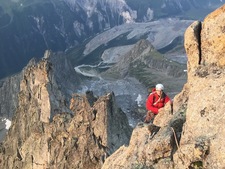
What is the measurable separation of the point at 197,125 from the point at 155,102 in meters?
10.6

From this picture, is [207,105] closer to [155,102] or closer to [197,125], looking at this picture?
[197,125]

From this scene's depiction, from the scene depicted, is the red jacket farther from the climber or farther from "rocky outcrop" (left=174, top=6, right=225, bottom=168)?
"rocky outcrop" (left=174, top=6, right=225, bottom=168)

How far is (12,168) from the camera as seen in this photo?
8881 centimetres

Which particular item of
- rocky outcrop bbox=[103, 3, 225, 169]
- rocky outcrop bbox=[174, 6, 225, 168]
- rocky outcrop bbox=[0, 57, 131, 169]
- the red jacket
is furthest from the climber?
rocky outcrop bbox=[0, 57, 131, 169]

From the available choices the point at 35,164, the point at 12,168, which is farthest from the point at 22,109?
the point at 35,164

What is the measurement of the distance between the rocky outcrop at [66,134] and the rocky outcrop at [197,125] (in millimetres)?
38639

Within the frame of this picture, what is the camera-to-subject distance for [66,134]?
242 ft

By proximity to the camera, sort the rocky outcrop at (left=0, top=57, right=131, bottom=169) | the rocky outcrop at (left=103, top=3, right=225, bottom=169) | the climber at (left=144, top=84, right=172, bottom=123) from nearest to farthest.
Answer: the rocky outcrop at (left=103, top=3, right=225, bottom=169) < the climber at (left=144, top=84, right=172, bottom=123) < the rocky outcrop at (left=0, top=57, right=131, bottom=169)

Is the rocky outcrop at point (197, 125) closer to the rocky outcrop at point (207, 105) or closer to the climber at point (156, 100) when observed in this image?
the rocky outcrop at point (207, 105)

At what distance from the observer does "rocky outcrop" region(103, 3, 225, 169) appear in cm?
2105

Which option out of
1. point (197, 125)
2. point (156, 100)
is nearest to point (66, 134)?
point (156, 100)

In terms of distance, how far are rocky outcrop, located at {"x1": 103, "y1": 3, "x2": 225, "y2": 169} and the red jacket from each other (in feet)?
14.5

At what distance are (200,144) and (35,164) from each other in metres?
62.4

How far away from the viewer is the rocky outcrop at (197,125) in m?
21.0
